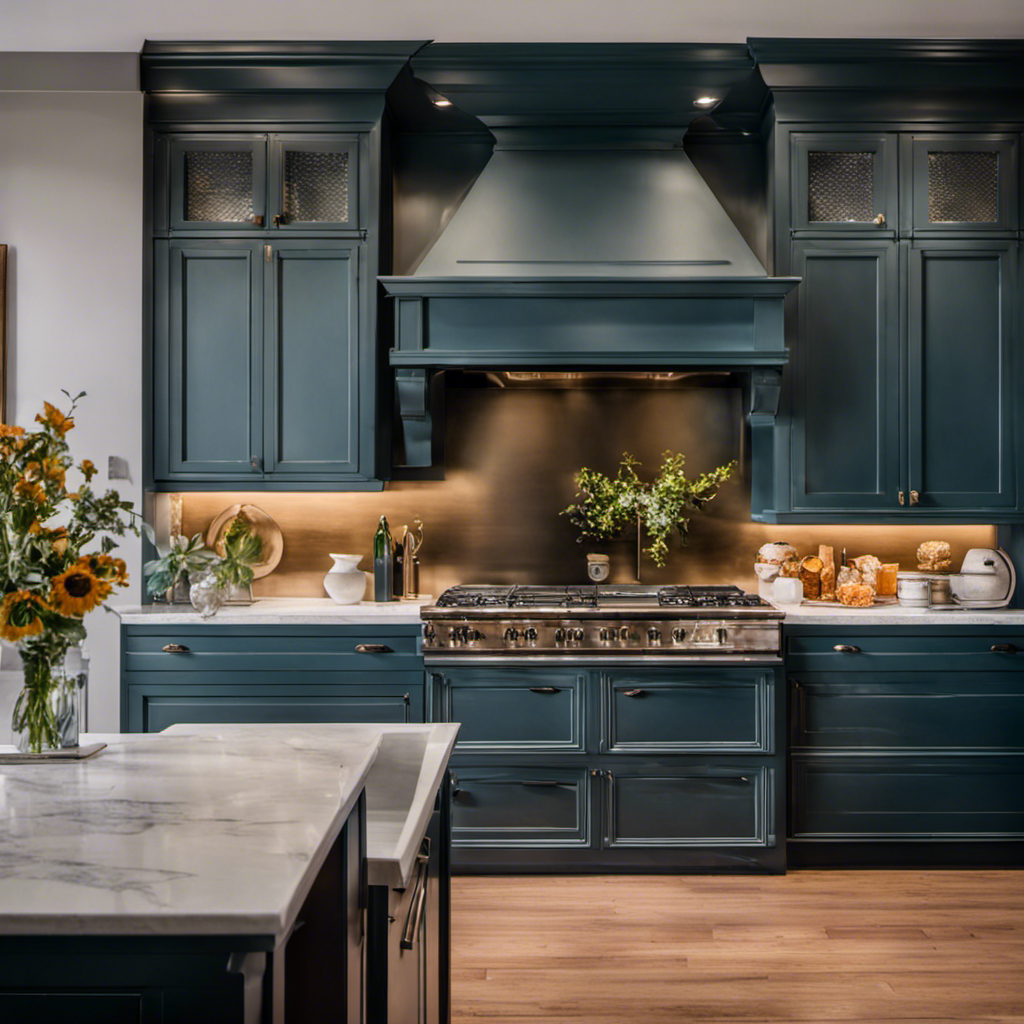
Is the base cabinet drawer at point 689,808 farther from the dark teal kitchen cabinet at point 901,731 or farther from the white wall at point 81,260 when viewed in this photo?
the white wall at point 81,260

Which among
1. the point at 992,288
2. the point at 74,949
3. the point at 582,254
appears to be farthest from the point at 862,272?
the point at 74,949

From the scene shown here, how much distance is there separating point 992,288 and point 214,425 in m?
3.10

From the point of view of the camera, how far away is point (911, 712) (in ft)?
11.2

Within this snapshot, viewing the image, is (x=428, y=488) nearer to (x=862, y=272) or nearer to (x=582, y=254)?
(x=582, y=254)

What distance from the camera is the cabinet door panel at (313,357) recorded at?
359cm

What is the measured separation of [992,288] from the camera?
11.8ft

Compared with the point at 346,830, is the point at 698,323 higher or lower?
higher

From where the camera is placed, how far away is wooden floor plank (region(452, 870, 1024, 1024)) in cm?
247

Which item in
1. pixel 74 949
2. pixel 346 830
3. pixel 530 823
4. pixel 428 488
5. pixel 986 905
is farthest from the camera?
pixel 428 488

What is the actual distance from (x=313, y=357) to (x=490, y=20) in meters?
1.40

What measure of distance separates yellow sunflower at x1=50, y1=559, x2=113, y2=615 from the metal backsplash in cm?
274

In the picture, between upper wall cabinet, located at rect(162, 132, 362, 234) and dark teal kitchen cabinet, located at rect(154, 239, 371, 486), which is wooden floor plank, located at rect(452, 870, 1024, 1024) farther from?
upper wall cabinet, located at rect(162, 132, 362, 234)

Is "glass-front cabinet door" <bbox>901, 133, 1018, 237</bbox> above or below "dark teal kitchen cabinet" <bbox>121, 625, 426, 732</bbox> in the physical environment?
above

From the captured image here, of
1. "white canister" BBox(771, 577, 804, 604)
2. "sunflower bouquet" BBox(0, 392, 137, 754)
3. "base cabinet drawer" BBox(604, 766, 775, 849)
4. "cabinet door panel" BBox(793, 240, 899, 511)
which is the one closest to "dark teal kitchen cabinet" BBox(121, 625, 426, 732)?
"base cabinet drawer" BBox(604, 766, 775, 849)
